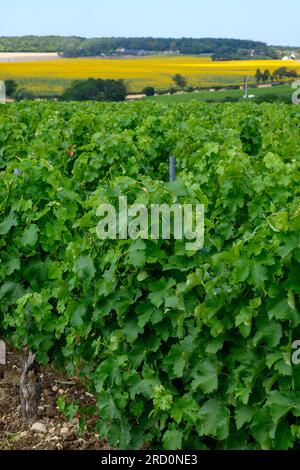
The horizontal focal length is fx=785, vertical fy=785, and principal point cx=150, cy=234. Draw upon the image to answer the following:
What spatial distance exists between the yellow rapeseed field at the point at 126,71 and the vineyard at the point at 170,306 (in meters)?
42.9

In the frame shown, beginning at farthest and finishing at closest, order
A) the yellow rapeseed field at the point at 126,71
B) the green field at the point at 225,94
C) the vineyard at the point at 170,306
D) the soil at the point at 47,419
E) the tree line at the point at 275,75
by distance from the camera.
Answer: the tree line at the point at 275,75 → the yellow rapeseed field at the point at 126,71 → the green field at the point at 225,94 → the soil at the point at 47,419 → the vineyard at the point at 170,306

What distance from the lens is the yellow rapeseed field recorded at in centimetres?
5122

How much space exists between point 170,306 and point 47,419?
6.04 feet

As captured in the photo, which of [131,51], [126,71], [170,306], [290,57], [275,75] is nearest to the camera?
[170,306]

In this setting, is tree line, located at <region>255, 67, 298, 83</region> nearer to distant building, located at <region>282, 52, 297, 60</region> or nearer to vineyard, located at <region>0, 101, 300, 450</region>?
distant building, located at <region>282, 52, 297, 60</region>

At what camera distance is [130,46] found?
7406 centimetres

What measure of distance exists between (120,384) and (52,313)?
1.23 meters

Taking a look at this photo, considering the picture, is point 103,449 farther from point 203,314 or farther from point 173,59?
point 173,59

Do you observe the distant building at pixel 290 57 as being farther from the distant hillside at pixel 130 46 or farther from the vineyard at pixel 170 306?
the vineyard at pixel 170 306

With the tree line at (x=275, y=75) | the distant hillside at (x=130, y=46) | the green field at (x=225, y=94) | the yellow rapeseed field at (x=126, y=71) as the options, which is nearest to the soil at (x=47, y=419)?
the green field at (x=225, y=94)

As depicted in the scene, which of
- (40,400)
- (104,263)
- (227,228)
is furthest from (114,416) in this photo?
(227,228)

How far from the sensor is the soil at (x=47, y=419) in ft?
17.7

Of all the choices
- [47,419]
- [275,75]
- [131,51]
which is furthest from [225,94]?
[47,419]

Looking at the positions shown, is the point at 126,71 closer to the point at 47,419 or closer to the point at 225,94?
the point at 225,94
